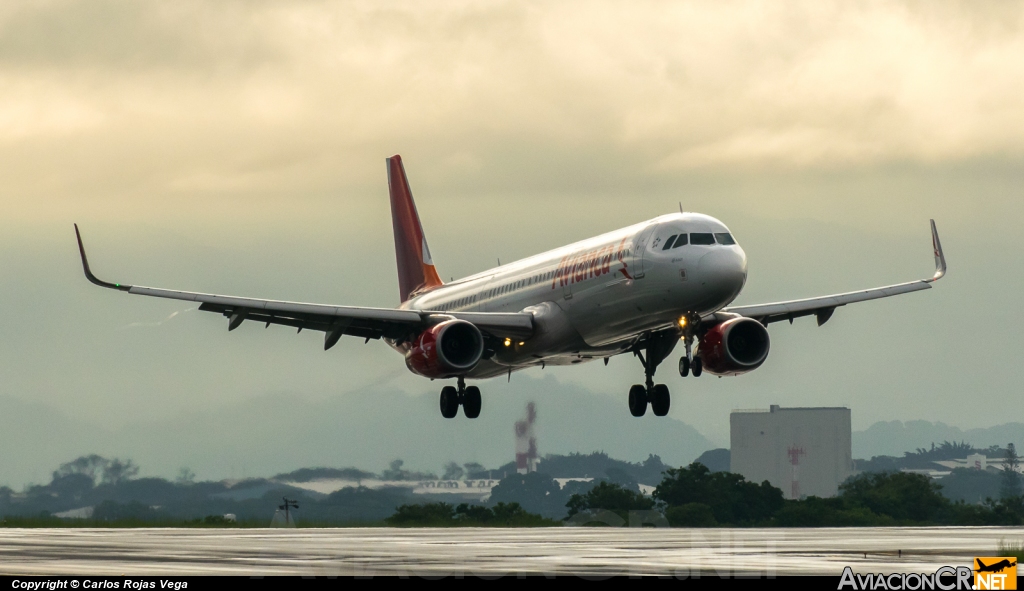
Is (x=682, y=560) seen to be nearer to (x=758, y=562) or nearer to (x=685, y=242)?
(x=758, y=562)

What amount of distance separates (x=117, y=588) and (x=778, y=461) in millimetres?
136753

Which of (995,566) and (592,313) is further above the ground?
(592,313)

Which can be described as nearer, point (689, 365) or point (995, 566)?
point (995, 566)

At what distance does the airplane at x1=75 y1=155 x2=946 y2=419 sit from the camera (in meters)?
46.6

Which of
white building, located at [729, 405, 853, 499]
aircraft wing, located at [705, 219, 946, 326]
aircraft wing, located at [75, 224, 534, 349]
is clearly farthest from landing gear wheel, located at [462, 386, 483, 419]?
white building, located at [729, 405, 853, 499]

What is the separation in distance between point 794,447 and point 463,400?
350ft

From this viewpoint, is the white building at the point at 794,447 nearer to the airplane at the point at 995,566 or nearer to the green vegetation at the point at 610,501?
the green vegetation at the point at 610,501

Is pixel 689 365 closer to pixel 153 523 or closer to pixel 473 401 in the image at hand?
pixel 473 401

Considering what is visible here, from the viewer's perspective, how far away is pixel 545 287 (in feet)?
173

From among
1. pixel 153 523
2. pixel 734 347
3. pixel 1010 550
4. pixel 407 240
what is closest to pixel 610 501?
pixel 407 240

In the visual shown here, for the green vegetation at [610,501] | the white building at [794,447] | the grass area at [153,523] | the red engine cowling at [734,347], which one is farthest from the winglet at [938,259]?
the white building at [794,447]

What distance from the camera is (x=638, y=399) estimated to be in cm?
5603

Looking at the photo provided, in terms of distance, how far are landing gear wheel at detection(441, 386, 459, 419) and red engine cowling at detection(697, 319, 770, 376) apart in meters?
11.0

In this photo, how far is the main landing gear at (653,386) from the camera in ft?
175
